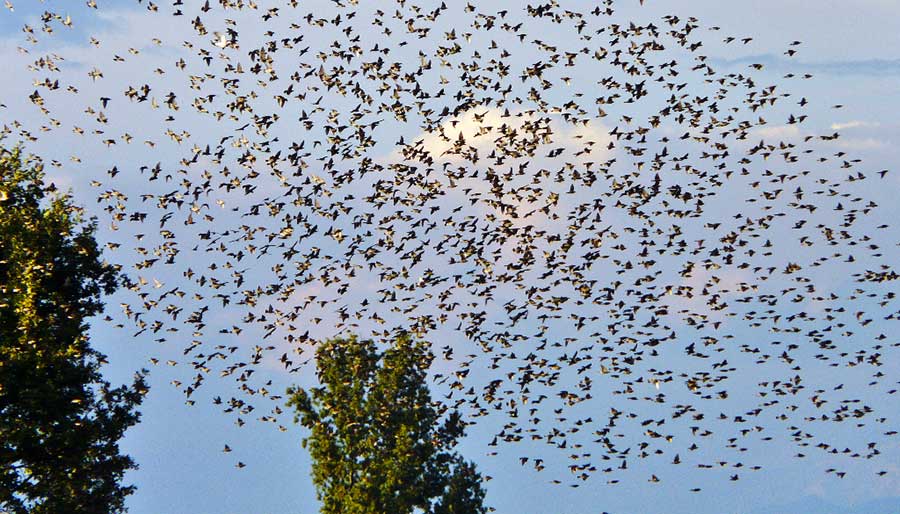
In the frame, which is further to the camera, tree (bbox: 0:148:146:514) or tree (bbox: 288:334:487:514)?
tree (bbox: 288:334:487:514)

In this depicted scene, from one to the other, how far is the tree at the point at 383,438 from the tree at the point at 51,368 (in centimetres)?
1417

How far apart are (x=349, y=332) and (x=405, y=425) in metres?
6.59

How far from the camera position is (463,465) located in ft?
231

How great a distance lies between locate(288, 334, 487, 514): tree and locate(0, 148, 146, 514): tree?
14.2 meters

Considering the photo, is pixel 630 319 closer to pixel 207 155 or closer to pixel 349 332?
pixel 207 155

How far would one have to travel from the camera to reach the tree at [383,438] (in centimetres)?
6831

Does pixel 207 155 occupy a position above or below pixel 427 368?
below

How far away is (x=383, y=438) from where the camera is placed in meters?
69.4

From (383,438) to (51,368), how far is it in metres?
20.2

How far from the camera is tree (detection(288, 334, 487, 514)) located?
224ft

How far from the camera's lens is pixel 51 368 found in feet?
177

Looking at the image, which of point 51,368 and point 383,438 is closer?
point 51,368

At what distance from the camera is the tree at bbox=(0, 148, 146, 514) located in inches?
2085

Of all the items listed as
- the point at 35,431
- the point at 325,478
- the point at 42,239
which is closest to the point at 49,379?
the point at 35,431
